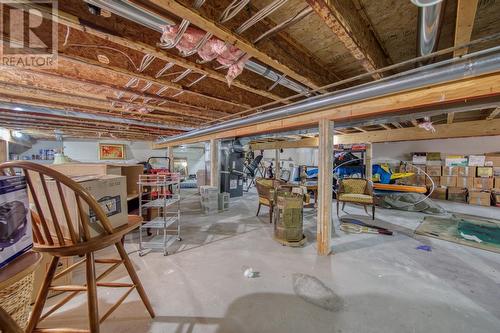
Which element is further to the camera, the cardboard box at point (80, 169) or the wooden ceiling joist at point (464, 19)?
the cardboard box at point (80, 169)

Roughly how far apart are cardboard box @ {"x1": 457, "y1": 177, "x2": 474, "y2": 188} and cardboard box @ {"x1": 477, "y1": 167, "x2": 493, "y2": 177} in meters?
0.21

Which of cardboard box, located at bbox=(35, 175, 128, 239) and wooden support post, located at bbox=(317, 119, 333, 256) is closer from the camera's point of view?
cardboard box, located at bbox=(35, 175, 128, 239)

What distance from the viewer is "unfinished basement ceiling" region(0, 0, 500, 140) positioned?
1196 mm

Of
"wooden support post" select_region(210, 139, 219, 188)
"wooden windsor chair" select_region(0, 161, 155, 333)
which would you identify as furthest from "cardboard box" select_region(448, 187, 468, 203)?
"wooden windsor chair" select_region(0, 161, 155, 333)

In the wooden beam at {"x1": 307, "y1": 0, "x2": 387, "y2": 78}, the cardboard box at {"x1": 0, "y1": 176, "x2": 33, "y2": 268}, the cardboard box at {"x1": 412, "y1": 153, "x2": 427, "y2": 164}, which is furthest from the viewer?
the cardboard box at {"x1": 412, "y1": 153, "x2": 427, "y2": 164}

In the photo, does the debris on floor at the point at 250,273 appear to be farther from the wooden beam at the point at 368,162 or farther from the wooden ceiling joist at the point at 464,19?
the wooden beam at the point at 368,162

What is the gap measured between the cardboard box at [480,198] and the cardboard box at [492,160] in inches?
32.2

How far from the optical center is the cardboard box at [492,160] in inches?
210

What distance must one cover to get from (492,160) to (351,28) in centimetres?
756

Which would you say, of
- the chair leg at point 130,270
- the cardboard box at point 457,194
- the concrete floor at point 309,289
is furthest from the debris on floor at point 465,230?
the chair leg at point 130,270

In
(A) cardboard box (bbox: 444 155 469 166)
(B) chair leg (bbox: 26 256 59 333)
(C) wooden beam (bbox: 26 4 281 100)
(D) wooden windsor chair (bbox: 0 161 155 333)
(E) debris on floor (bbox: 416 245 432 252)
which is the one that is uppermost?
(C) wooden beam (bbox: 26 4 281 100)

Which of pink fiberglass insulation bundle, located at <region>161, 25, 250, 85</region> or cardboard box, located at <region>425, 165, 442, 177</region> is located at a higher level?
pink fiberglass insulation bundle, located at <region>161, 25, 250, 85</region>

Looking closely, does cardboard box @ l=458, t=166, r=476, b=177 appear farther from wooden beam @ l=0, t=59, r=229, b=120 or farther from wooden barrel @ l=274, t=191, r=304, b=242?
wooden beam @ l=0, t=59, r=229, b=120

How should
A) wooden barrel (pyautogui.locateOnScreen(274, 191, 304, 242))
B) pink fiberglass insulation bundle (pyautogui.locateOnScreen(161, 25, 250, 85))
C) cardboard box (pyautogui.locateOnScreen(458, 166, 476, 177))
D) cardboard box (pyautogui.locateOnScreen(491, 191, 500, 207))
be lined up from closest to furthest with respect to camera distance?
pink fiberglass insulation bundle (pyautogui.locateOnScreen(161, 25, 250, 85)), wooden barrel (pyautogui.locateOnScreen(274, 191, 304, 242)), cardboard box (pyautogui.locateOnScreen(491, 191, 500, 207)), cardboard box (pyautogui.locateOnScreen(458, 166, 476, 177))
